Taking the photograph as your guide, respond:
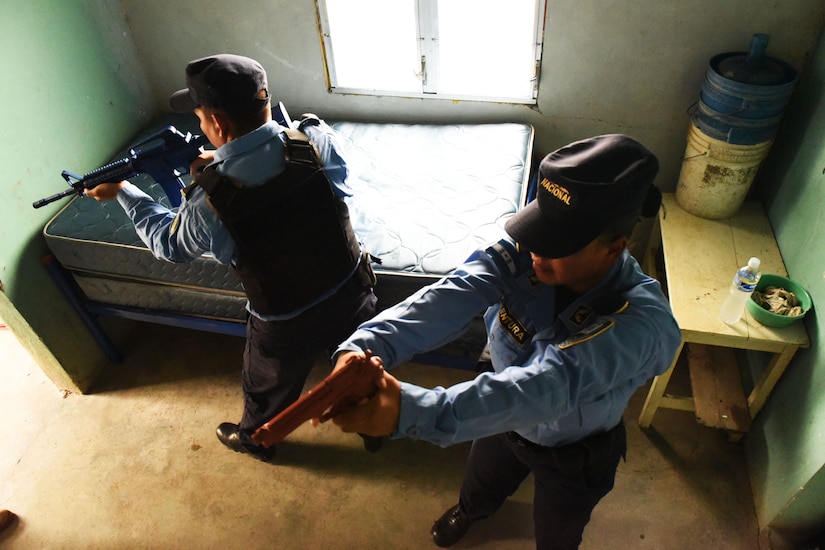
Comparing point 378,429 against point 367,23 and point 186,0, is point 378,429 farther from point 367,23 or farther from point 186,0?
point 186,0

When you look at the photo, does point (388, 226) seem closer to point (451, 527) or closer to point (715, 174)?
point (451, 527)

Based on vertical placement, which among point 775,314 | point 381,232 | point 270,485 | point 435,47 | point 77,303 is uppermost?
point 435,47

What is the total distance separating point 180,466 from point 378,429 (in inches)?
61.8

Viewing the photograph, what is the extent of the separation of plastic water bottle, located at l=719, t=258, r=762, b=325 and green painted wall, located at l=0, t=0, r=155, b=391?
253cm

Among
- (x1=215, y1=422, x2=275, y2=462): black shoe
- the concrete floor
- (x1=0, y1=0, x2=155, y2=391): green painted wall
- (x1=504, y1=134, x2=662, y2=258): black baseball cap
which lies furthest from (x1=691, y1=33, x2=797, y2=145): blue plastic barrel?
(x1=0, y1=0, x2=155, y2=391): green painted wall

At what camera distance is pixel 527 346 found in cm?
125

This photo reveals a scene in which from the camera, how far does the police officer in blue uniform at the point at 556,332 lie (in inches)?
38.4

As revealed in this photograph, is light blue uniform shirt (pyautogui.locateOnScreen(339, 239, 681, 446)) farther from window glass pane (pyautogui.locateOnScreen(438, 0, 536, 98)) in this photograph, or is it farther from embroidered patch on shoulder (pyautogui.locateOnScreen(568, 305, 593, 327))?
window glass pane (pyautogui.locateOnScreen(438, 0, 536, 98))

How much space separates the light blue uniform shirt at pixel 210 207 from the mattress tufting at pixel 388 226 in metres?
0.36

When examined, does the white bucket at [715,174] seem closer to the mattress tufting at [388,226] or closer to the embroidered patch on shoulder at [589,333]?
the mattress tufting at [388,226]

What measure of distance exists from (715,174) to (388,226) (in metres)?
1.25

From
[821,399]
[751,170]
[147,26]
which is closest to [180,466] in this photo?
[147,26]

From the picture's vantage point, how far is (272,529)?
1.97 meters

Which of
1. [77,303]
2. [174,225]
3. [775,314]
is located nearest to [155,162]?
[174,225]
